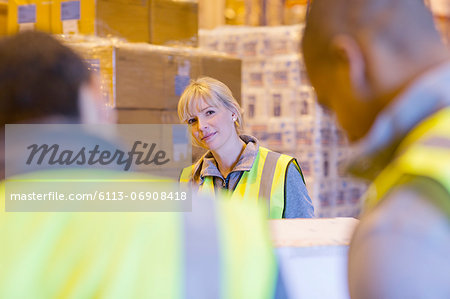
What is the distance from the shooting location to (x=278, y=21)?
4641mm

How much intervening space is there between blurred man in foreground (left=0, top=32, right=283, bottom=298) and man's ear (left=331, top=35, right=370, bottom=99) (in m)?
0.21

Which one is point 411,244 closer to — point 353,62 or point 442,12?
point 353,62

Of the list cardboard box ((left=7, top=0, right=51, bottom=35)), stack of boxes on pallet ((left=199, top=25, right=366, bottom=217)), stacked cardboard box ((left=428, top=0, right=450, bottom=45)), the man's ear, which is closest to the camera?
the man's ear

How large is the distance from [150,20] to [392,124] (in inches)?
102

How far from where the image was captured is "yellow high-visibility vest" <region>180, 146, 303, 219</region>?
7.23 feet

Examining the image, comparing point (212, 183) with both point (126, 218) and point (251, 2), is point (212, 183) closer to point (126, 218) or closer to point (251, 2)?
point (126, 218)

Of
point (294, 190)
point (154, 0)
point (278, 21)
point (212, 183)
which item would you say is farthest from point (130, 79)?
point (278, 21)

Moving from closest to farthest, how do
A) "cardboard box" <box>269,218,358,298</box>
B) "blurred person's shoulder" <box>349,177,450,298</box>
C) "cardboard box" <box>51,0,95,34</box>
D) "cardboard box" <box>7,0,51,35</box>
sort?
"blurred person's shoulder" <box>349,177,450,298</box> < "cardboard box" <box>269,218,358,298</box> < "cardboard box" <box>51,0,95,34</box> < "cardboard box" <box>7,0,51,35</box>

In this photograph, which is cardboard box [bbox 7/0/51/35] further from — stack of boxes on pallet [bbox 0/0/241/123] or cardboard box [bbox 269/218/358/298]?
cardboard box [bbox 269/218/358/298]

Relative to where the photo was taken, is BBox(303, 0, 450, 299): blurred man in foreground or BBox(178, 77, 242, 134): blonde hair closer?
BBox(303, 0, 450, 299): blurred man in foreground

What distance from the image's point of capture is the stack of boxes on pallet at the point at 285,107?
428 cm

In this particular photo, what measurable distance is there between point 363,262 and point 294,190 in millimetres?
1652

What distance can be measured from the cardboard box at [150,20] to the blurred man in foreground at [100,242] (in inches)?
88.1

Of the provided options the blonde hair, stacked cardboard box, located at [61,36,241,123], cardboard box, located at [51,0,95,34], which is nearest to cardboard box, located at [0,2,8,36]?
cardboard box, located at [51,0,95,34]
